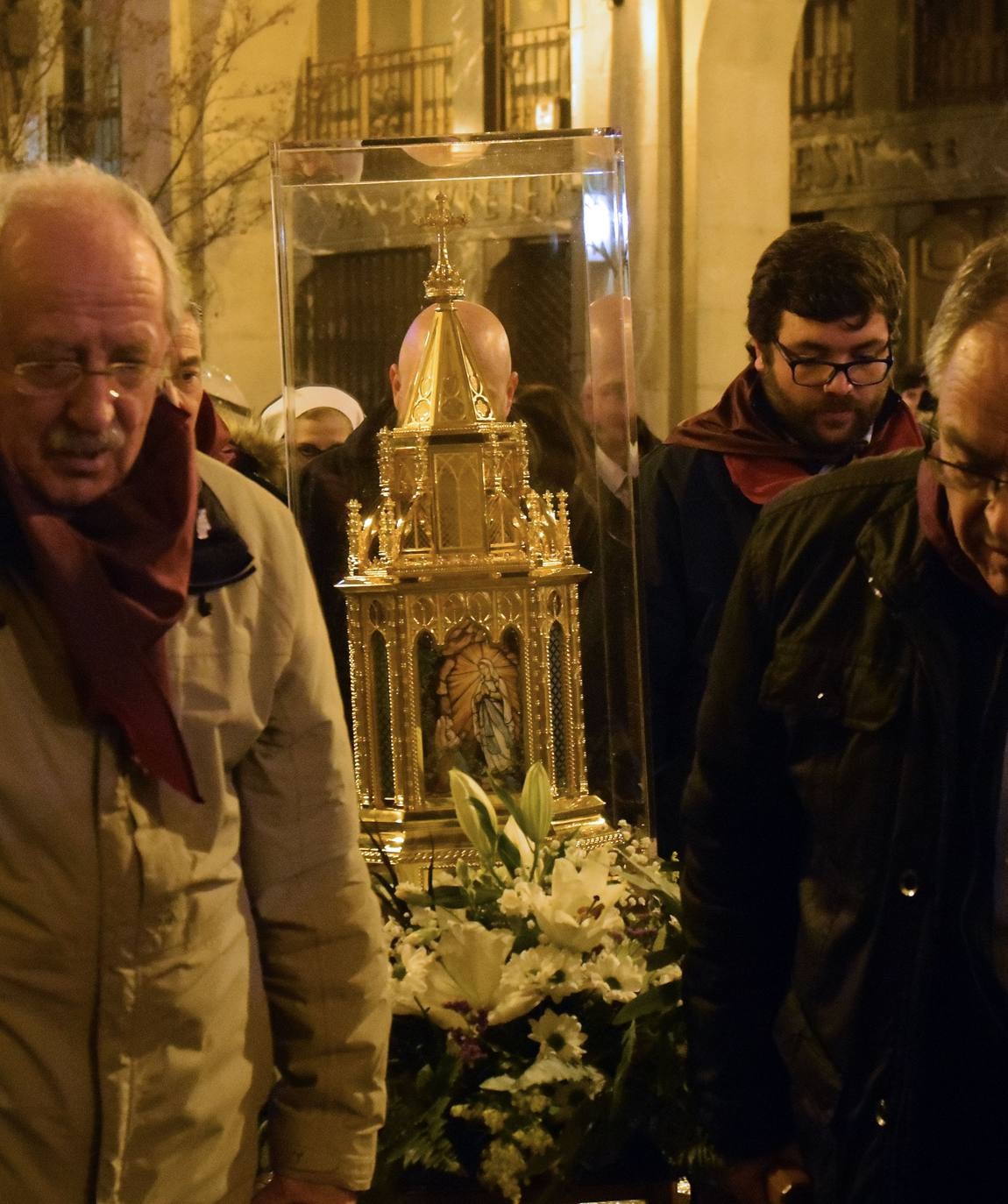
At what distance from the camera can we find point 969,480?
1843 mm

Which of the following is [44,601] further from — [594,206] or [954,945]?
[594,206]

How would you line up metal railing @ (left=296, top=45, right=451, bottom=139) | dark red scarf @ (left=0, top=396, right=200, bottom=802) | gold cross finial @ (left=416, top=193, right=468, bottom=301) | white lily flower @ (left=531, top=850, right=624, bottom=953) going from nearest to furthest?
dark red scarf @ (left=0, top=396, right=200, bottom=802), white lily flower @ (left=531, top=850, right=624, bottom=953), gold cross finial @ (left=416, top=193, right=468, bottom=301), metal railing @ (left=296, top=45, right=451, bottom=139)

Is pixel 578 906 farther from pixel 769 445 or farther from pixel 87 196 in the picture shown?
pixel 87 196

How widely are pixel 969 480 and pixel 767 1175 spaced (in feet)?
2.92

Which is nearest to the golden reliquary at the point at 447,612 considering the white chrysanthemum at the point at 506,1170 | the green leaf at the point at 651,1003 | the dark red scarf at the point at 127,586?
the green leaf at the point at 651,1003

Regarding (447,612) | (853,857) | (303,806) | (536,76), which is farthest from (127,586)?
(536,76)

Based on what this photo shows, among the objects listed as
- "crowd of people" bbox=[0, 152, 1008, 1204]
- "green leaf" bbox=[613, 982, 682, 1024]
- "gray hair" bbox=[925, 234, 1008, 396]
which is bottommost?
"green leaf" bbox=[613, 982, 682, 1024]

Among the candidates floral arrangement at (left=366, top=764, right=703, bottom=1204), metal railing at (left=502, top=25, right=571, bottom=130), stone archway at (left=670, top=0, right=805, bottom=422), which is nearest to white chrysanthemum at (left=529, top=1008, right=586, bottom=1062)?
floral arrangement at (left=366, top=764, right=703, bottom=1204)

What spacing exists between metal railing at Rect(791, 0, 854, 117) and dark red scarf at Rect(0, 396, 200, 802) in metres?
12.3

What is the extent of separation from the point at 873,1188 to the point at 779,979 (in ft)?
1.06

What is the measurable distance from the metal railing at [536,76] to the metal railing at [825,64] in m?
1.77

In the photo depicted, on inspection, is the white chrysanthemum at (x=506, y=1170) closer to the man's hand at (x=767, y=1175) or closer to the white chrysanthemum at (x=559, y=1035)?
the white chrysanthemum at (x=559, y=1035)

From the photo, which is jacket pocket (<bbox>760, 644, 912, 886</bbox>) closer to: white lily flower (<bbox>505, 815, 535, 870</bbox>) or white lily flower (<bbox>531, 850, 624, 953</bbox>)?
white lily flower (<bbox>531, 850, 624, 953</bbox>)

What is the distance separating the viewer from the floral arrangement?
2369mm
